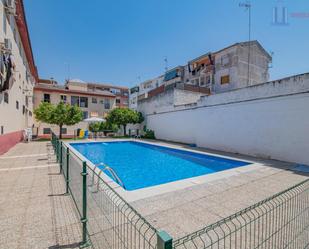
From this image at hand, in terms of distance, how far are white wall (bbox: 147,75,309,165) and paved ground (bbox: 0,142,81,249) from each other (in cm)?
1021

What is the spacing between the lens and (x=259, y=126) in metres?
10.1

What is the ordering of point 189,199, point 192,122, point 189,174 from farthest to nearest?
point 192,122 < point 189,174 < point 189,199

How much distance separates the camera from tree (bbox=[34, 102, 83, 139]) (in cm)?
1730

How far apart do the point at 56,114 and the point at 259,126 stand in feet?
60.5

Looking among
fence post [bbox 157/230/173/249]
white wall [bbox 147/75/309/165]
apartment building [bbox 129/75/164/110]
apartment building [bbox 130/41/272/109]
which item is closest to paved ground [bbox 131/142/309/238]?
fence post [bbox 157/230/173/249]

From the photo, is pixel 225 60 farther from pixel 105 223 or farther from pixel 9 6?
pixel 105 223

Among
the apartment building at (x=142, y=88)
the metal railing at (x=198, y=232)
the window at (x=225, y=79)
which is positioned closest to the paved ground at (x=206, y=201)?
the metal railing at (x=198, y=232)

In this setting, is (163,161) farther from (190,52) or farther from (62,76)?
(62,76)

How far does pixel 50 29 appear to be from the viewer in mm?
→ 13672

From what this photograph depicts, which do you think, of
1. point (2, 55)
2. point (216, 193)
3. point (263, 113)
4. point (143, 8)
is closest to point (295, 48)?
point (263, 113)

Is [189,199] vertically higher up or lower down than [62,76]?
Answer: lower down

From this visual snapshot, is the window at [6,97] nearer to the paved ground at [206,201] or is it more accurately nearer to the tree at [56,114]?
the tree at [56,114]

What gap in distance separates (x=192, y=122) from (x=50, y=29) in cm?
1451

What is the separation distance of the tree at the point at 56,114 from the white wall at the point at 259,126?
12.7m
